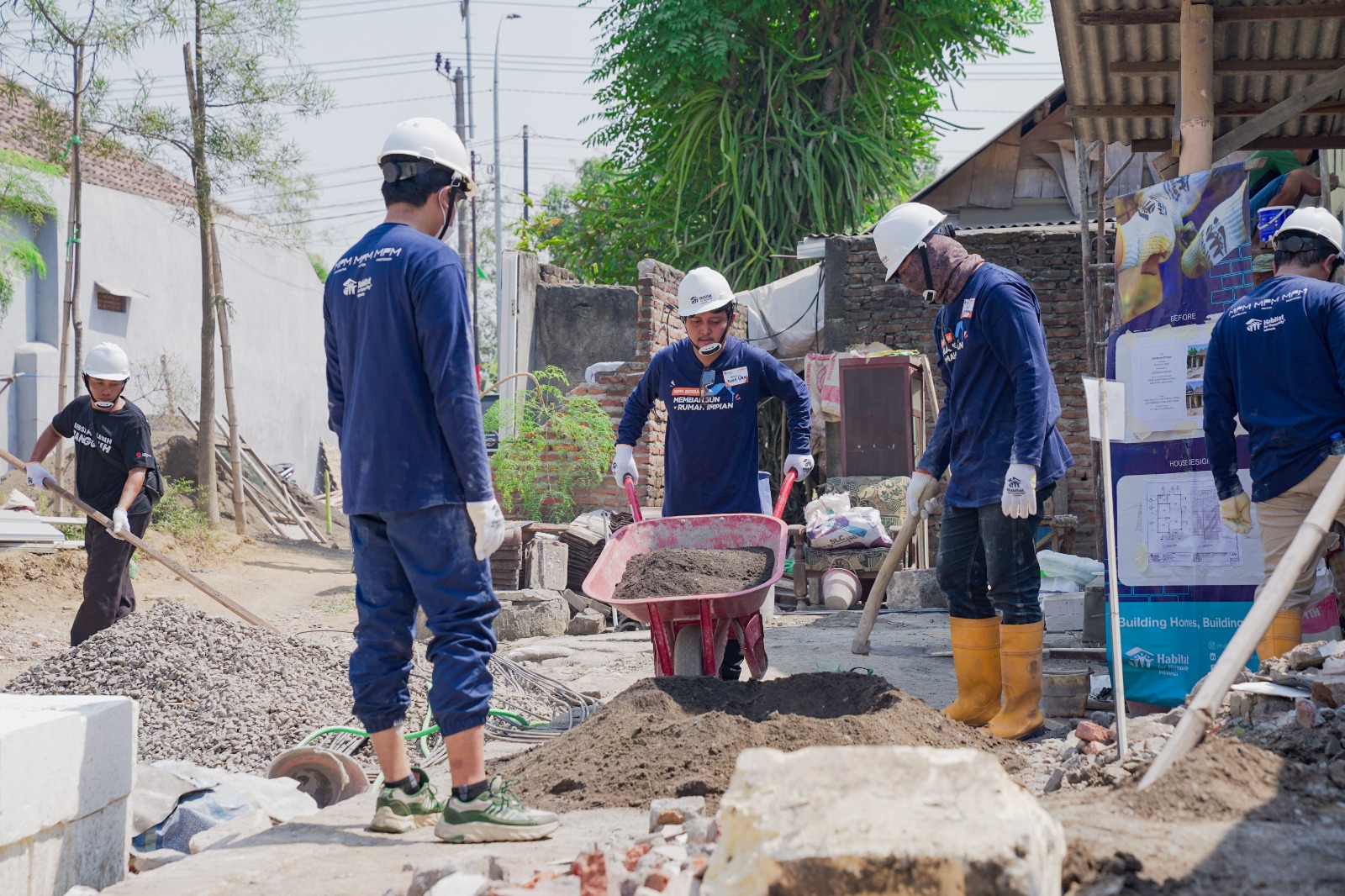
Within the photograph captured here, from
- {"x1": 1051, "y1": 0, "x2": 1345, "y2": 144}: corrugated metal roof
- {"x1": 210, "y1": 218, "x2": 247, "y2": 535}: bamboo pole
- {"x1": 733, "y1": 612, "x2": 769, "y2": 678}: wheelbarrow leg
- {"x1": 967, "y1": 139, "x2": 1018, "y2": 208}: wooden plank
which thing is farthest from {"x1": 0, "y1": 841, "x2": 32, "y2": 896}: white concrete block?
{"x1": 967, "y1": 139, "x2": 1018, "y2": 208}: wooden plank

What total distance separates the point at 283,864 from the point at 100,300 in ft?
56.5

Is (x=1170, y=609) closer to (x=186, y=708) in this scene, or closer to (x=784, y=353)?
(x=186, y=708)

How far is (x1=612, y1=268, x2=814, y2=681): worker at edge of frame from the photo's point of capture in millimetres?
4734

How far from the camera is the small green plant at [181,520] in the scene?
12195 mm

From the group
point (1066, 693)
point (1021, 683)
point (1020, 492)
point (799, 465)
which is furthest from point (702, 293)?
point (1066, 693)

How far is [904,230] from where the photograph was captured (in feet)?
13.6

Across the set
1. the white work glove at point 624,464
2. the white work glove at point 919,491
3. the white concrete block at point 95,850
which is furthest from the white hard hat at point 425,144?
the white work glove at point 919,491

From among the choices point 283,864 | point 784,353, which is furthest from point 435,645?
point 784,353

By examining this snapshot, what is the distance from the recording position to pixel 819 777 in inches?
74.0

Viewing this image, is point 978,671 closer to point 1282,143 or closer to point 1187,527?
point 1187,527

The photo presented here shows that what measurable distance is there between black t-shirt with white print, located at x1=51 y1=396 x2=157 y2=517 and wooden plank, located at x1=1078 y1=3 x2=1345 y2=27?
5159 millimetres

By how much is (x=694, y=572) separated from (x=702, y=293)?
3.78 feet

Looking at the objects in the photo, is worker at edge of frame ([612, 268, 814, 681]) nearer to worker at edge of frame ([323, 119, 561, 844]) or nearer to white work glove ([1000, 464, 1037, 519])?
white work glove ([1000, 464, 1037, 519])

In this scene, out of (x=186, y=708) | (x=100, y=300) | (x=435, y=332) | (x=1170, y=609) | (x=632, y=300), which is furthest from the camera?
(x=100, y=300)
